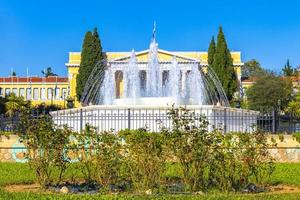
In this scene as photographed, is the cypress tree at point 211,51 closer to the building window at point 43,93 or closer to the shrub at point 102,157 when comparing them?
the building window at point 43,93

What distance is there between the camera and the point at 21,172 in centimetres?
1397

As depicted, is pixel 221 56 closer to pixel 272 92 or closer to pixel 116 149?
pixel 272 92

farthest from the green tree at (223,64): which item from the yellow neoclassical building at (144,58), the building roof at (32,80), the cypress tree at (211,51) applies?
the building roof at (32,80)

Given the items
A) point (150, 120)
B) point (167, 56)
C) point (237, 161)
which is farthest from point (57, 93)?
point (237, 161)

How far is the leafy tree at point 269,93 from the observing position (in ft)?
202

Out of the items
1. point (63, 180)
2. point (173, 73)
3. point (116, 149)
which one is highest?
point (173, 73)

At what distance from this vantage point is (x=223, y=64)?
63938 mm

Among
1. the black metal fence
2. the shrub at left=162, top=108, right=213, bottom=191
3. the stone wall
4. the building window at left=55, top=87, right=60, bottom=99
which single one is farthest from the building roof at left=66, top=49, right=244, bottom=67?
the shrub at left=162, top=108, right=213, bottom=191

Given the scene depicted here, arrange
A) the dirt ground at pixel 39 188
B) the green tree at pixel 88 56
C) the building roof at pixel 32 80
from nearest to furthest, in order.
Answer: the dirt ground at pixel 39 188, the green tree at pixel 88 56, the building roof at pixel 32 80

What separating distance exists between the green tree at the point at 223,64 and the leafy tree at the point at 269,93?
8.77 feet

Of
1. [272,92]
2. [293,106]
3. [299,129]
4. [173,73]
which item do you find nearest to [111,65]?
[272,92]

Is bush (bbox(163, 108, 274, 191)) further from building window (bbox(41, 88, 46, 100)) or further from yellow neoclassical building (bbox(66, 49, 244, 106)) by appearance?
building window (bbox(41, 88, 46, 100))

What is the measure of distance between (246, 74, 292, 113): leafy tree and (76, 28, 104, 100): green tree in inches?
659

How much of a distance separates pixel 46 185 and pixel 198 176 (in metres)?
2.93
